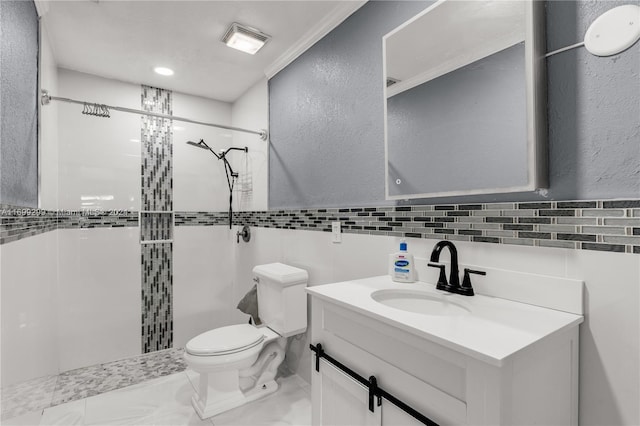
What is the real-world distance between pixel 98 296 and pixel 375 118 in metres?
2.60

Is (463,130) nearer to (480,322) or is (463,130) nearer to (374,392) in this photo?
(480,322)

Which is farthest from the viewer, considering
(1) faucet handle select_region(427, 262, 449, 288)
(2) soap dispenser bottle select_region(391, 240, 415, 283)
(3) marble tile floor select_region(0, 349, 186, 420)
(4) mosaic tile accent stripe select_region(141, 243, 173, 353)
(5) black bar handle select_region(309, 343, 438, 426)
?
(4) mosaic tile accent stripe select_region(141, 243, 173, 353)

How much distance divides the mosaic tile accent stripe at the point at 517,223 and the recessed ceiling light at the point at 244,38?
1293 mm

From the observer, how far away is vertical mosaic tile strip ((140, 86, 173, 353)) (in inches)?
107

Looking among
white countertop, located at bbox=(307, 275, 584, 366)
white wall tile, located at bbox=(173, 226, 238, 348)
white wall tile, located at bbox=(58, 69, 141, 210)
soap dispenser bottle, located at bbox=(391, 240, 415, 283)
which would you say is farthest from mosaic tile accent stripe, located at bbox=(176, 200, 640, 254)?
white wall tile, located at bbox=(58, 69, 141, 210)

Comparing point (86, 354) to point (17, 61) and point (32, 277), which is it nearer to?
point (32, 277)

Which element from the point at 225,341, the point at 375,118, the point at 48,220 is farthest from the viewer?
the point at 48,220

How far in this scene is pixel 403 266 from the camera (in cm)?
133

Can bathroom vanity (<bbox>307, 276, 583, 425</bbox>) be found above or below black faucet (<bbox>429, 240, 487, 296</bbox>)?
below

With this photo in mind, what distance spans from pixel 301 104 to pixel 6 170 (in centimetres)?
159

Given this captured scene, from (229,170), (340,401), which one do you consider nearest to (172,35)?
(229,170)

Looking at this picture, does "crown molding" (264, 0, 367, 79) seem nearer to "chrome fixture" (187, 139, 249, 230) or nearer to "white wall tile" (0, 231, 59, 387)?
"chrome fixture" (187, 139, 249, 230)

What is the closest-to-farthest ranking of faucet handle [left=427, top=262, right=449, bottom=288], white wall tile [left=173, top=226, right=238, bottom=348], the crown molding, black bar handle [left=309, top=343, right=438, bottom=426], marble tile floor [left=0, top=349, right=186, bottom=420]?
black bar handle [left=309, top=343, right=438, bottom=426], faucet handle [left=427, top=262, right=449, bottom=288], marble tile floor [left=0, top=349, right=186, bottom=420], the crown molding, white wall tile [left=173, top=226, right=238, bottom=348]

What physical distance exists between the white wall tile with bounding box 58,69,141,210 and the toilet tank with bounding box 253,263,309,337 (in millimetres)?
1533
